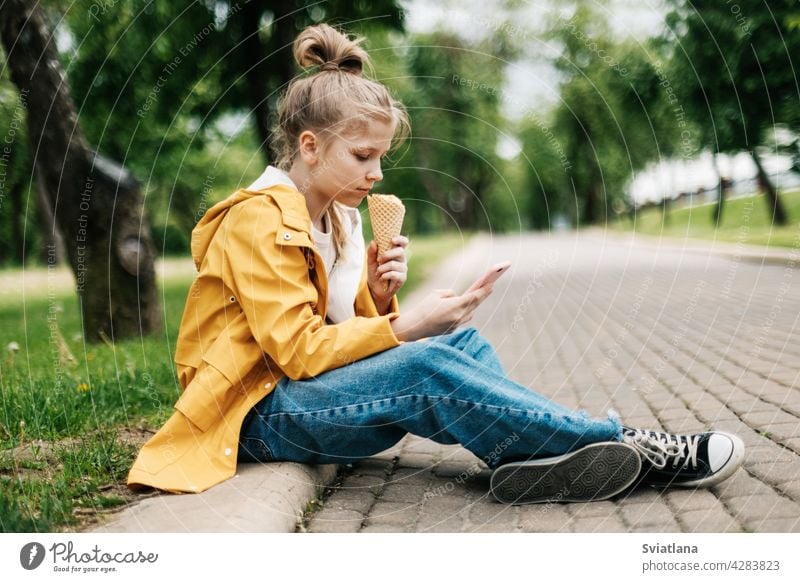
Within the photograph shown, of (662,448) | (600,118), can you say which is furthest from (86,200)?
(600,118)

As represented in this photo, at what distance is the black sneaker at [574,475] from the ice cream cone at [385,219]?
0.93m

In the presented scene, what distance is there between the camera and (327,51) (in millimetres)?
3139

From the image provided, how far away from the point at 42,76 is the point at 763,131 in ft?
35.8

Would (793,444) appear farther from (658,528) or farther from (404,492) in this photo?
(404,492)

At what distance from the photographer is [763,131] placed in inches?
530

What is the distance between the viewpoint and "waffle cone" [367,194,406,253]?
3.34 m

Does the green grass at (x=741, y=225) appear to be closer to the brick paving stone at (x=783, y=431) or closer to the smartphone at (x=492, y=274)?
the brick paving stone at (x=783, y=431)

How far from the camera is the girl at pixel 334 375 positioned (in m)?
2.79

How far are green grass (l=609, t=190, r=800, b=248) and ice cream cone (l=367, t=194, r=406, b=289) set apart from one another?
7106 mm

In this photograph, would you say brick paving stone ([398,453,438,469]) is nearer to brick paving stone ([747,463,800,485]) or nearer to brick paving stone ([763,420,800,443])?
brick paving stone ([747,463,800,485])

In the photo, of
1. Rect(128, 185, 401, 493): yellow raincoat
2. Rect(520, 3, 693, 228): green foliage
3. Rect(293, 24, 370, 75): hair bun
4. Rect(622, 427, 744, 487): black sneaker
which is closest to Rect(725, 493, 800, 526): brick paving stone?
Rect(622, 427, 744, 487): black sneaker
